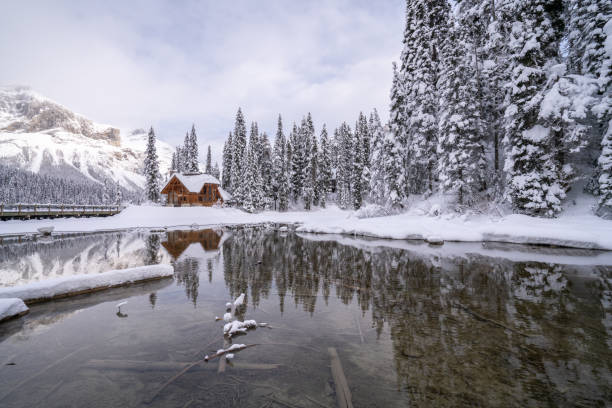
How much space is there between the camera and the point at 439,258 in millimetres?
13414

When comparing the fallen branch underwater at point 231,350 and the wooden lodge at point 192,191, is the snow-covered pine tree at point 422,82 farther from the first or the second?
the wooden lodge at point 192,191

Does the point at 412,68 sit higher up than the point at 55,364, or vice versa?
the point at 412,68

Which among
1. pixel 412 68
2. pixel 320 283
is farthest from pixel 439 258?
pixel 412 68

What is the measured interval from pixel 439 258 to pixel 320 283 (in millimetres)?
7422

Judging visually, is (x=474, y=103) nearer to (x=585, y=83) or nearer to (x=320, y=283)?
(x=585, y=83)

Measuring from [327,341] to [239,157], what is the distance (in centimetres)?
5366

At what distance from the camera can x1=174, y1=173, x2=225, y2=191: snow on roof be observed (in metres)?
51.8

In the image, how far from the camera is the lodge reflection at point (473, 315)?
12.2 feet

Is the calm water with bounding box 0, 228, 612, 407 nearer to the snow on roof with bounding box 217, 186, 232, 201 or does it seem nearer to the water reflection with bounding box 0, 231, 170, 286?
the water reflection with bounding box 0, 231, 170, 286

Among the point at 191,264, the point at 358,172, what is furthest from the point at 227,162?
the point at 191,264

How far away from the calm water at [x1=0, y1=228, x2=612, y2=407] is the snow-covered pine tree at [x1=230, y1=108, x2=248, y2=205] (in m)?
42.5

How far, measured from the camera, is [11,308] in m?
6.20

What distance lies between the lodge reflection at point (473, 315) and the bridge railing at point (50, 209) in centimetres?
3166

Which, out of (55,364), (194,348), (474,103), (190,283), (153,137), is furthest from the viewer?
(153,137)
